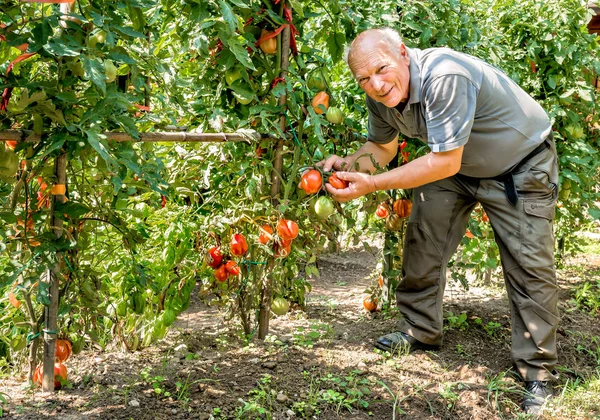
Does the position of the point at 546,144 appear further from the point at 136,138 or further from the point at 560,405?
the point at 136,138

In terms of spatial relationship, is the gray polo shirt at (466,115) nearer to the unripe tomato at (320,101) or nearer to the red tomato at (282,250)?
the unripe tomato at (320,101)

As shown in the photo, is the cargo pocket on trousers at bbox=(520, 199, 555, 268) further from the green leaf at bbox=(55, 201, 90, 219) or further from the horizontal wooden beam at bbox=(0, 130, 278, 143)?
the green leaf at bbox=(55, 201, 90, 219)

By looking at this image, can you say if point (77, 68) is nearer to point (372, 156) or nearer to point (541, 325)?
point (372, 156)

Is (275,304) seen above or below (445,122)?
below

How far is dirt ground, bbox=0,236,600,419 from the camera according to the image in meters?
2.12

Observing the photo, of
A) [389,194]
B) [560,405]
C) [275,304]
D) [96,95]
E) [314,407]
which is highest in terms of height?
[96,95]

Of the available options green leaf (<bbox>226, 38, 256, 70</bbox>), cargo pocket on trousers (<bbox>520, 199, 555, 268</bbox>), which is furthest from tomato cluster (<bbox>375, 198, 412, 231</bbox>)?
green leaf (<bbox>226, 38, 256, 70</bbox>)

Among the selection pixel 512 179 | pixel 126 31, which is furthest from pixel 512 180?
pixel 126 31

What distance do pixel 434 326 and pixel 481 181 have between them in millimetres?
718

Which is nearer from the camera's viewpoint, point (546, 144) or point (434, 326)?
point (546, 144)

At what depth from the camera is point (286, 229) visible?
2.30 metres

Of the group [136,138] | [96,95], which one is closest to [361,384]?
[136,138]

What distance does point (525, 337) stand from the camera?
2.57 m

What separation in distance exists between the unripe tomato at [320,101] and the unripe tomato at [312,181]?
0.82 ft
